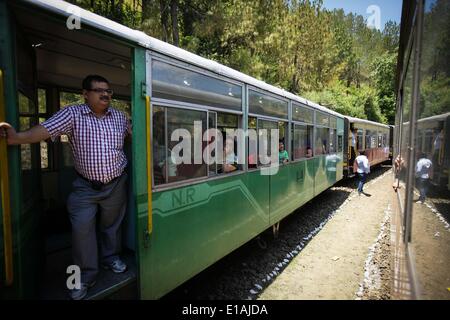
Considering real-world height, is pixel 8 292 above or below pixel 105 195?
below

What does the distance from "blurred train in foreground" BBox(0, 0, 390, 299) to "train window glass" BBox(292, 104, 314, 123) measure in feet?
5.97

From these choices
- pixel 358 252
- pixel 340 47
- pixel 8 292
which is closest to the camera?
pixel 8 292

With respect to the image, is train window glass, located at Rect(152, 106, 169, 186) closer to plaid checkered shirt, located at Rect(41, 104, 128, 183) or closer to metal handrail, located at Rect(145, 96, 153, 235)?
metal handrail, located at Rect(145, 96, 153, 235)

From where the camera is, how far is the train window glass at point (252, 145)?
4789 millimetres

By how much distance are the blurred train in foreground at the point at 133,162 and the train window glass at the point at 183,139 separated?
1cm

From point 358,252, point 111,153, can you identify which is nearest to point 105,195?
point 111,153

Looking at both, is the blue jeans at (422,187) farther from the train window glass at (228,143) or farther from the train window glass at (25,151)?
the train window glass at (25,151)

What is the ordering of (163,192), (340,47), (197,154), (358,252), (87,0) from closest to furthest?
1. (163,192)
2. (197,154)
3. (358,252)
4. (87,0)
5. (340,47)

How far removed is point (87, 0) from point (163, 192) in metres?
10.6

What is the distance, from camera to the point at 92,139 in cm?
273

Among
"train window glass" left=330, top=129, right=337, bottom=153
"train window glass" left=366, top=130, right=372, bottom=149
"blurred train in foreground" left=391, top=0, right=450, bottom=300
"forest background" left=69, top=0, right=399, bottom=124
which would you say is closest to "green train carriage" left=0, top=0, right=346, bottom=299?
"blurred train in foreground" left=391, top=0, right=450, bottom=300

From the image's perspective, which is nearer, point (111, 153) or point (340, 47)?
point (111, 153)
